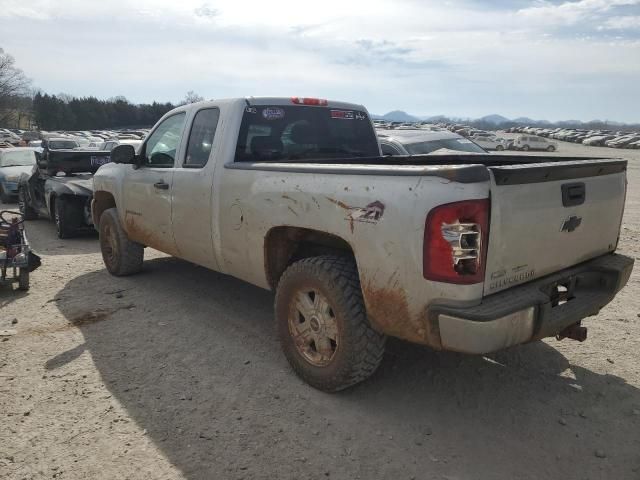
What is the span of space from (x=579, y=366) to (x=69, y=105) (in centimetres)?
9992

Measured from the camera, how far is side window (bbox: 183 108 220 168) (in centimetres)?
439

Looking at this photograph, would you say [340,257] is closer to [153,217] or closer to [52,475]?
[52,475]

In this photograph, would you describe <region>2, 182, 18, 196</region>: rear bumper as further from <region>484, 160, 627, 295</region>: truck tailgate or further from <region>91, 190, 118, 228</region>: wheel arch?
<region>484, 160, 627, 295</region>: truck tailgate

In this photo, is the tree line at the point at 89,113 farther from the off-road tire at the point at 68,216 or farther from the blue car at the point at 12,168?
the off-road tire at the point at 68,216

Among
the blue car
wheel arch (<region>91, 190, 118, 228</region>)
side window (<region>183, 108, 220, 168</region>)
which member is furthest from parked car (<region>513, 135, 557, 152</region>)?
side window (<region>183, 108, 220, 168</region>)

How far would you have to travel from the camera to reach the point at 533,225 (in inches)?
107

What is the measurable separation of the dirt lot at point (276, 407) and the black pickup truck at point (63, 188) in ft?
13.5

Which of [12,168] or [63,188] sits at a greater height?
[63,188]

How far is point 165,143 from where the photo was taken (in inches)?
201

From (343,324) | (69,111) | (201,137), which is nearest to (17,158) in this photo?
(201,137)

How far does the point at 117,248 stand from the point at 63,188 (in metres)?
3.41

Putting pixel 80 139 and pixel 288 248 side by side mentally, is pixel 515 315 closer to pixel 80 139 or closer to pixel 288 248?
pixel 288 248

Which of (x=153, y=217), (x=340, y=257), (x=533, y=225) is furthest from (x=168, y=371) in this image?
(x=533, y=225)

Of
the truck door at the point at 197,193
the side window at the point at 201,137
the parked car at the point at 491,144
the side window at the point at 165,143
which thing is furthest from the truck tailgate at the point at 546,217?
the parked car at the point at 491,144
